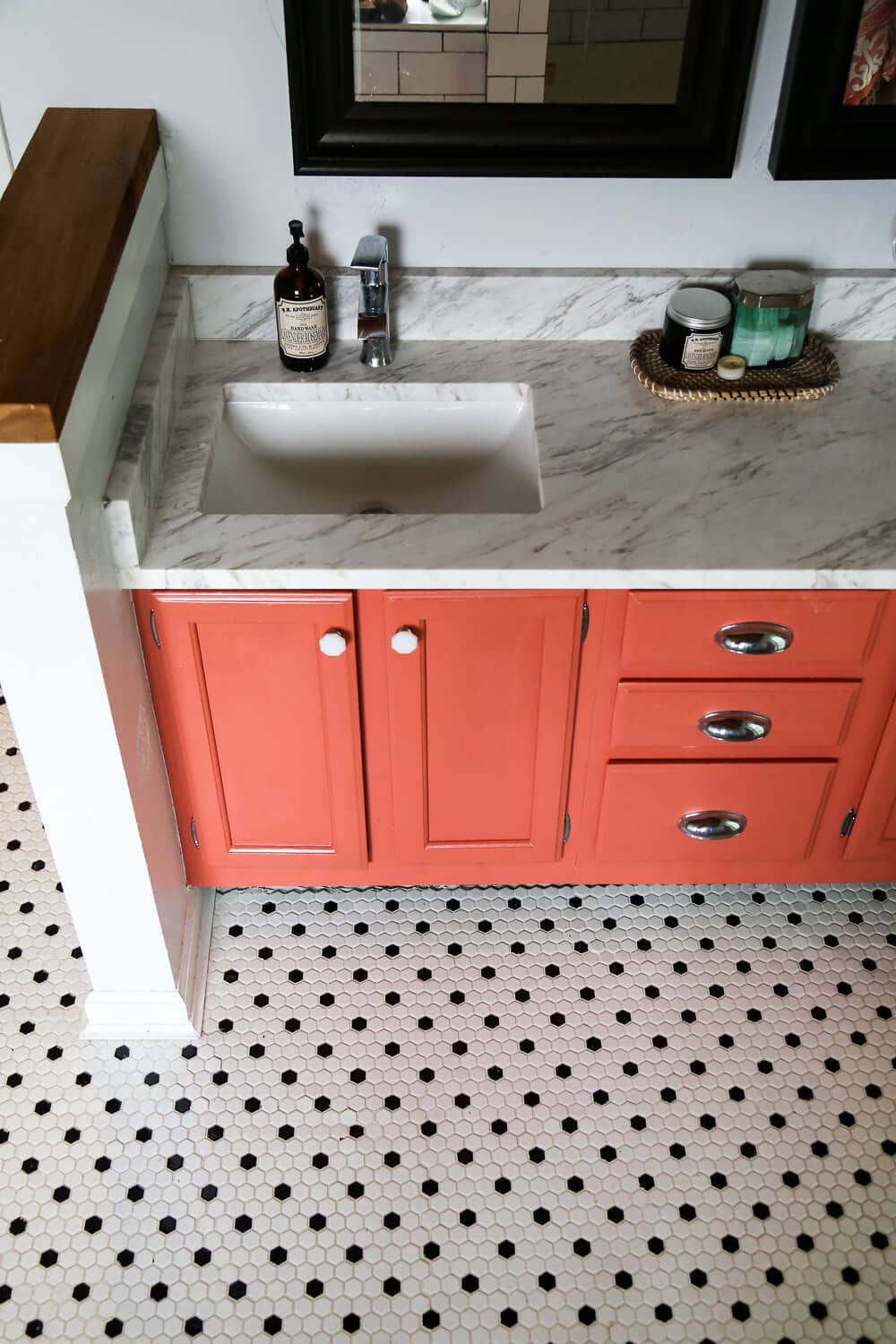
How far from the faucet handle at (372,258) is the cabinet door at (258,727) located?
0.53 m

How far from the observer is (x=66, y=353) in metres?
1.40

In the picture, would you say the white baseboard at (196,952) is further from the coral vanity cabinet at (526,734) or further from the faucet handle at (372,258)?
the faucet handle at (372,258)

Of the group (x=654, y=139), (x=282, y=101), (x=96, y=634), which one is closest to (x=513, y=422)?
(x=654, y=139)

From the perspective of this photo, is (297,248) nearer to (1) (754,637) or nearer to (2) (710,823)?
(1) (754,637)

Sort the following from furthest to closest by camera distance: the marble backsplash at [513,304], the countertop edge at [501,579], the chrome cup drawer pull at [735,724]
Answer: the marble backsplash at [513,304], the chrome cup drawer pull at [735,724], the countertop edge at [501,579]

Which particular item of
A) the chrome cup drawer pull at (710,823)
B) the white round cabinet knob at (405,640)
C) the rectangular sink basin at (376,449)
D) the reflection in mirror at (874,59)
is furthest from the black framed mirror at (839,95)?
the chrome cup drawer pull at (710,823)

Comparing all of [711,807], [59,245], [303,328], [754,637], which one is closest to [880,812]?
[711,807]

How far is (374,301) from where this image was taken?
6.30 feet

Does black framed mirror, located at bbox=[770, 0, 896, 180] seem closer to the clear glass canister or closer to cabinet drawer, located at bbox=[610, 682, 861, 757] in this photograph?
the clear glass canister

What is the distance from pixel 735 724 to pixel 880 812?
339mm

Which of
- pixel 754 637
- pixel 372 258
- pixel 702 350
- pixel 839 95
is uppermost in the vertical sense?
pixel 839 95

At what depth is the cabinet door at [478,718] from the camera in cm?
174

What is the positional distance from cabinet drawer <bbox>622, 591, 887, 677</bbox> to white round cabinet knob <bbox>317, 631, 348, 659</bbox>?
1.34 ft

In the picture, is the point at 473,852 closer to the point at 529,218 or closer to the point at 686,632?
the point at 686,632
